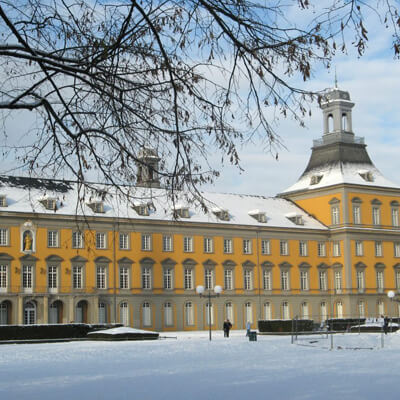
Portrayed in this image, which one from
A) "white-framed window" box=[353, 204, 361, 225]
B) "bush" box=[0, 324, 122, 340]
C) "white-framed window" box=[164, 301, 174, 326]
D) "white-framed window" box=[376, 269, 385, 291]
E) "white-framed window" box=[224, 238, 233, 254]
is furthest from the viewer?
"white-framed window" box=[376, 269, 385, 291]

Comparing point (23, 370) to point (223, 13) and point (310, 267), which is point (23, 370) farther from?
point (310, 267)

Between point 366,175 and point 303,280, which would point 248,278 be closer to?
point 303,280

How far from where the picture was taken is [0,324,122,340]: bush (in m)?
43.8

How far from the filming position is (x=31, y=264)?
2297 inches

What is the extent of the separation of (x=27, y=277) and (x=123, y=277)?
8.05m

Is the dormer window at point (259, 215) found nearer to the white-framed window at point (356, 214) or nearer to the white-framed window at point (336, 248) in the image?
the white-framed window at point (336, 248)

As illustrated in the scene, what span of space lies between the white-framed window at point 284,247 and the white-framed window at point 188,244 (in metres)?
9.16

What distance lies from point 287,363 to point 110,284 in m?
39.0

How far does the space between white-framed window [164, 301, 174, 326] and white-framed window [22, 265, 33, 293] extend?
38.1 feet

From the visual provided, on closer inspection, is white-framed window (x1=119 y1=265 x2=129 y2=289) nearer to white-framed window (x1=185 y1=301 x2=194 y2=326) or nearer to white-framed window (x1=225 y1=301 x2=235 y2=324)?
white-framed window (x1=185 y1=301 x2=194 y2=326)

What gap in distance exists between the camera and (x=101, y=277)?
61875 mm

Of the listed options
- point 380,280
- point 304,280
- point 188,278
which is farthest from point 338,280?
point 188,278

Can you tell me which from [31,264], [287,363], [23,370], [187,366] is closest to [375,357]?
[287,363]

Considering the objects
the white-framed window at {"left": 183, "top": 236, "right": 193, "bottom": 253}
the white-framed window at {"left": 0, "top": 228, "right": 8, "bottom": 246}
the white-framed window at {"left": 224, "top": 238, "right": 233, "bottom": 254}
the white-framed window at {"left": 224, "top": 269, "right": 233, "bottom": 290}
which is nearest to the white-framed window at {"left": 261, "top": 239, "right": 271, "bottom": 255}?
the white-framed window at {"left": 224, "top": 238, "right": 233, "bottom": 254}
